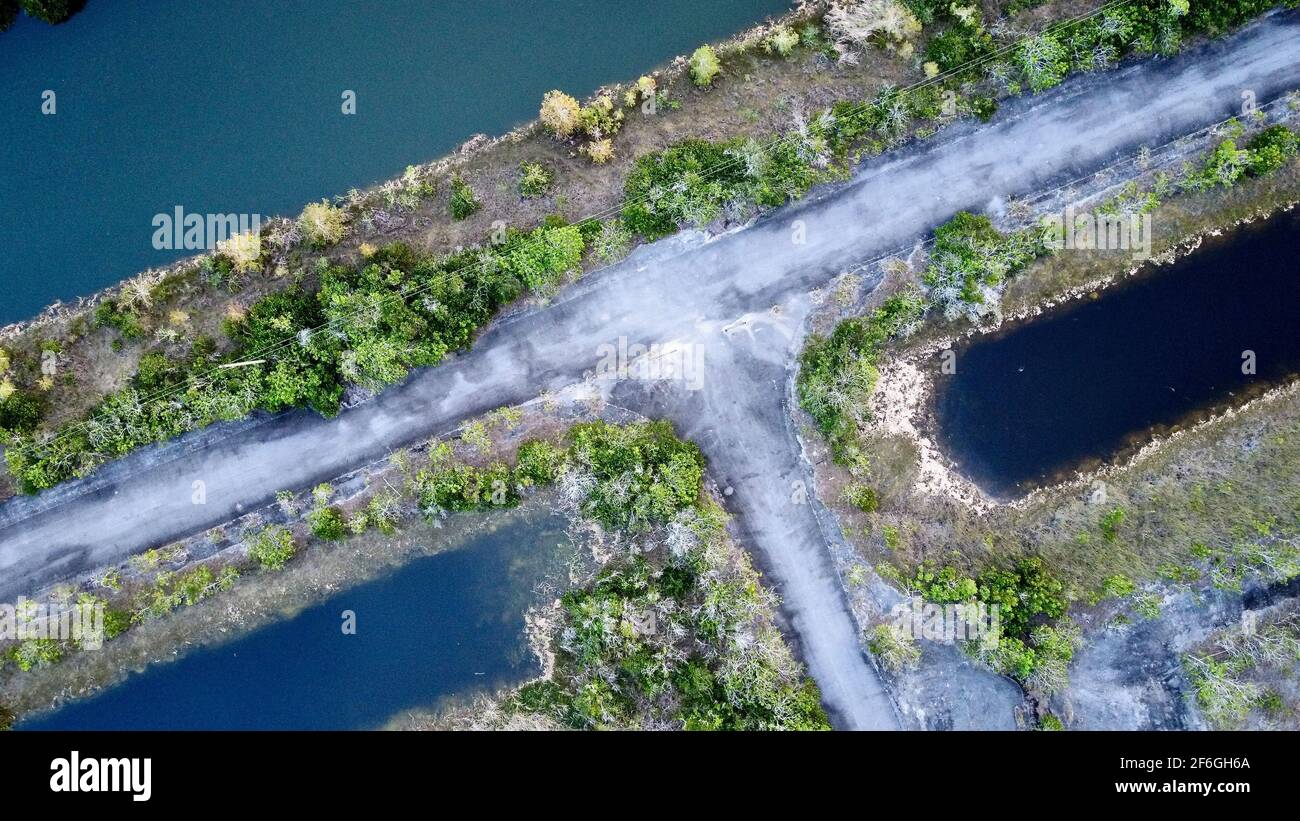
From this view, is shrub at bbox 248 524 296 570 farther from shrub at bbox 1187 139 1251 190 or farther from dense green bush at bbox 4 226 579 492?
shrub at bbox 1187 139 1251 190

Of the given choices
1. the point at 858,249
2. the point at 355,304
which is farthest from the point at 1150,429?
the point at 355,304

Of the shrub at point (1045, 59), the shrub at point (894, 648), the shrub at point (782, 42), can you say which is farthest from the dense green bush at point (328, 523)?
the shrub at point (1045, 59)

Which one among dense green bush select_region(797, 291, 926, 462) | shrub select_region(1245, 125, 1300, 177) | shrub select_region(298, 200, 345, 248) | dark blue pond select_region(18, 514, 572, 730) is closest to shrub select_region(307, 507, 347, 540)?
dark blue pond select_region(18, 514, 572, 730)

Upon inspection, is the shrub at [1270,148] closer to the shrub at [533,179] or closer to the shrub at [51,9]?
the shrub at [533,179]

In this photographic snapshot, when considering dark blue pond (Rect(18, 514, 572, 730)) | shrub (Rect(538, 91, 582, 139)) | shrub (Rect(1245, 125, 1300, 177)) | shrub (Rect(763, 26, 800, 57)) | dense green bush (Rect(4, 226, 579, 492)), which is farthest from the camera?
dark blue pond (Rect(18, 514, 572, 730))

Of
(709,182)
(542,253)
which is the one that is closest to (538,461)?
(542,253)

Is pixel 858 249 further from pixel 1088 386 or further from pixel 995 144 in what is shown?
pixel 1088 386
